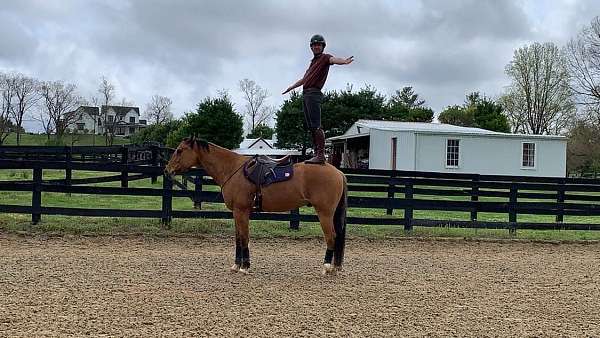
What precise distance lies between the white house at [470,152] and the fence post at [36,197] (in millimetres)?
18564

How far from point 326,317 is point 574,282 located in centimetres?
390

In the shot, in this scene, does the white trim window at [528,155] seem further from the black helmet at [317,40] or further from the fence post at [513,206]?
the black helmet at [317,40]

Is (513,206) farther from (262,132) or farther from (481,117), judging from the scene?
(262,132)

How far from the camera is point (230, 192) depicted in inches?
273

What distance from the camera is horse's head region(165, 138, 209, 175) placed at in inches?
286

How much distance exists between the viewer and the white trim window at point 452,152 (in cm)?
2630

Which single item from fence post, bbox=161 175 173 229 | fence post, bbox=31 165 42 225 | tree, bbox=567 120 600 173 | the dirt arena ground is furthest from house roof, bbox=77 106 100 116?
the dirt arena ground

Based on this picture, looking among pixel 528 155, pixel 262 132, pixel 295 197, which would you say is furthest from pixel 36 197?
pixel 262 132

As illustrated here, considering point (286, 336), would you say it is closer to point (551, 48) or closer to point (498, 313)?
point (498, 313)

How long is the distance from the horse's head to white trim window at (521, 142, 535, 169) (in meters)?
23.4

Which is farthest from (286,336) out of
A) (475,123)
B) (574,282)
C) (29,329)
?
(475,123)

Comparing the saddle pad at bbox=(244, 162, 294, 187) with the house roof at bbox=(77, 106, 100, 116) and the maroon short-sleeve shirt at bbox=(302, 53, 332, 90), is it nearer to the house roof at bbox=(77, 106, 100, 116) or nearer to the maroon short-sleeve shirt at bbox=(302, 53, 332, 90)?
the maroon short-sleeve shirt at bbox=(302, 53, 332, 90)

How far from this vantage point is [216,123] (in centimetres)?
4241

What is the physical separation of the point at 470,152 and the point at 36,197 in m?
21.2
